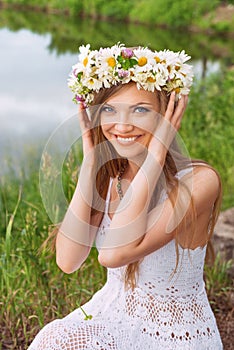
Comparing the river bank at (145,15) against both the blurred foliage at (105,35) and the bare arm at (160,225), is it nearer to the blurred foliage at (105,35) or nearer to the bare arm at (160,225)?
the blurred foliage at (105,35)

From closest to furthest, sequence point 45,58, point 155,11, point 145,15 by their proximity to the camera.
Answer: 1. point 45,58
2. point 155,11
3. point 145,15

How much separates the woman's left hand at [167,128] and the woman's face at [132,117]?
1.1 inches

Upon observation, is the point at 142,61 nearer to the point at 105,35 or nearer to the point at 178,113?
the point at 178,113

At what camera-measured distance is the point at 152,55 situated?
1681mm

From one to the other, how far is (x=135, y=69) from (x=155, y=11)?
19576 mm

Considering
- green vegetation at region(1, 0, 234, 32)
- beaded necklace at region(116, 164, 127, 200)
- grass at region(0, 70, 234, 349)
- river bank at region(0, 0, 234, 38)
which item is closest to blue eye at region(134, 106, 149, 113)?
beaded necklace at region(116, 164, 127, 200)

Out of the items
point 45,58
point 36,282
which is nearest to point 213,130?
point 36,282

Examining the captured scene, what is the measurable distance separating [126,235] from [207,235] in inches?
12.1

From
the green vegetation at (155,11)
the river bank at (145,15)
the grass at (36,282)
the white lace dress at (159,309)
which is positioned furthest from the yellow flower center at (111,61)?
the green vegetation at (155,11)

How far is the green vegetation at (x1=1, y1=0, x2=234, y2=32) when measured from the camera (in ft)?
64.4

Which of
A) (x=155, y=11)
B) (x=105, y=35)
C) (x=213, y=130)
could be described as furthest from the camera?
(x=155, y=11)

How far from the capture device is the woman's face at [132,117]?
1694mm

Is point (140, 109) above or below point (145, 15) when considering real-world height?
below

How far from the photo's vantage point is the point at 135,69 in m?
1.67
